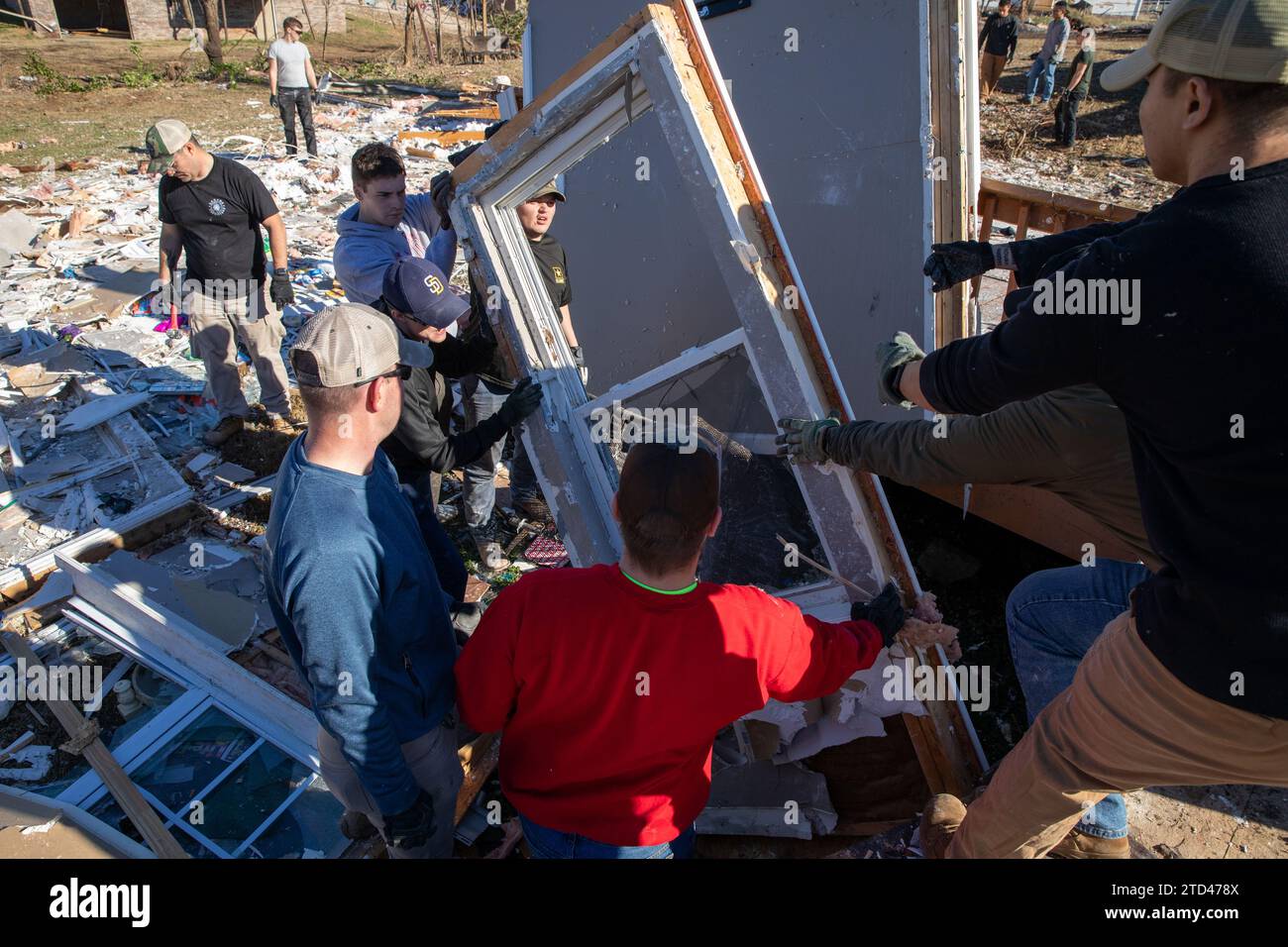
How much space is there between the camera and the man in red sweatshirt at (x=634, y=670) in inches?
62.3

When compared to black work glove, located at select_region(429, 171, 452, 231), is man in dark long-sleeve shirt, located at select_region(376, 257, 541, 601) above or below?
below

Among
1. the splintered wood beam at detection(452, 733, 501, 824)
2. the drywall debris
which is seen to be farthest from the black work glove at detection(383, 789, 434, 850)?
the drywall debris

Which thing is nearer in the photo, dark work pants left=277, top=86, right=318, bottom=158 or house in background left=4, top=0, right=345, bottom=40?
dark work pants left=277, top=86, right=318, bottom=158

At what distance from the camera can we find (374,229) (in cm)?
366

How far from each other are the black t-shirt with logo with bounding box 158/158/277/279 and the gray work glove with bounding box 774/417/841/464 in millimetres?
4006

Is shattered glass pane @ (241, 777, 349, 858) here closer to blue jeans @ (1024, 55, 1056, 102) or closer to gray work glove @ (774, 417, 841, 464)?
gray work glove @ (774, 417, 841, 464)

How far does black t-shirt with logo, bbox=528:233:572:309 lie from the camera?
3.54m

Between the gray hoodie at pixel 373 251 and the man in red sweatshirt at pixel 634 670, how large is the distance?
2.29 metres

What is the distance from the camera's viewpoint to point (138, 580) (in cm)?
358

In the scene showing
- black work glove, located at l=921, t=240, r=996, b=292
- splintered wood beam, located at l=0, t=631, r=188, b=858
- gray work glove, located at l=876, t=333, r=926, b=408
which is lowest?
splintered wood beam, located at l=0, t=631, r=188, b=858

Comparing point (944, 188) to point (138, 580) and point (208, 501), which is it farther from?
point (208, 501)

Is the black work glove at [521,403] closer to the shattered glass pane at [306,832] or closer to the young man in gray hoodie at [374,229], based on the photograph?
the young man in gray hoodie at [374,229]

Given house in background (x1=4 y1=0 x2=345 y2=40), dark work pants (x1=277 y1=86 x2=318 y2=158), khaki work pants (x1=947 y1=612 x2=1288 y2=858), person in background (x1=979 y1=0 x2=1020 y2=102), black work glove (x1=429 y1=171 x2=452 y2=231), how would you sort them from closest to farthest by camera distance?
khaki work pants (x1=947 y1=612 x2=1288 y2=858) < black work glove (x1=429 y1=171 x2=452 y2=231) < dark work pants (x1=277 y1=86 x2=318 y2=158) < person in background (x1=979 y1=0 x2=1020 y2=102) < house in background (x1=4 y1=0 x2=345 y2=40)

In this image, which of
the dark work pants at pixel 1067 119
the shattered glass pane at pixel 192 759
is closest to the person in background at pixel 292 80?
the shattered glass pane at pixel 192 759
